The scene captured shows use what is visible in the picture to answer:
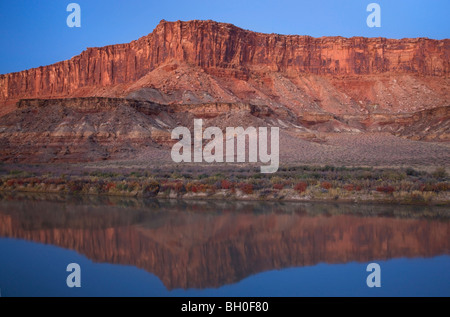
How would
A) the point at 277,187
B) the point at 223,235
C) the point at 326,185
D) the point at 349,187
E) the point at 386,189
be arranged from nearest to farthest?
the point at 223,235 → the point at 386,189 → the point at 349,187 → the point at 326,185 → the point at 277,187

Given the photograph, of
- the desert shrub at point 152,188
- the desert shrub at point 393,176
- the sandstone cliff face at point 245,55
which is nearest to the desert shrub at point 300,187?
the desert shrub at point 393,176

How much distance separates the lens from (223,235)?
11.1 metres

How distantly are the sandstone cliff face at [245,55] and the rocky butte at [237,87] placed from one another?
0.20 meters

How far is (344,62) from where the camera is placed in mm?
84562

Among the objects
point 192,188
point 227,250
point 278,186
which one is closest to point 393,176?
point 278,186

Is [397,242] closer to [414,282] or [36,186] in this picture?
[414,282]

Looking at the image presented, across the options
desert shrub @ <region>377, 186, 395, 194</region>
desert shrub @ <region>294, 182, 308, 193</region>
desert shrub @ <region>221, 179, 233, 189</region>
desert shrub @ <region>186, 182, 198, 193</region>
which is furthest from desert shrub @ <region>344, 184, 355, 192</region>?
desert shrub @ <region>186, 182, 198, 193</region>

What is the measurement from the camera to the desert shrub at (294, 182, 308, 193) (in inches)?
678

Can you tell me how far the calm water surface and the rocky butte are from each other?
1068 inches

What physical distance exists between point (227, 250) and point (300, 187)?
8387 mm

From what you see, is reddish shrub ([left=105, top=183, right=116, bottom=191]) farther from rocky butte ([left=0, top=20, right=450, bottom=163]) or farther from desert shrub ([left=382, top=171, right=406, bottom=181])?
rocky butte ([left=0, top=20, right=450, bottom=163])

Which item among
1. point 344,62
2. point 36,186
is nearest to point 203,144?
point 36,186

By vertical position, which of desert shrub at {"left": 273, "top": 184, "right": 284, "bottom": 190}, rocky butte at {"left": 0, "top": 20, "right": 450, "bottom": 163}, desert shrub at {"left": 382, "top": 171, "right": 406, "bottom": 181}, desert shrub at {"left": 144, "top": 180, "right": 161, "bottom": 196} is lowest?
desert shrub at {"left": 144, "top": 180, "right": 161, "bottom": 196}

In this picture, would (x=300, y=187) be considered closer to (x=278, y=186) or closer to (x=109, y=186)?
(x=278, y=186)
